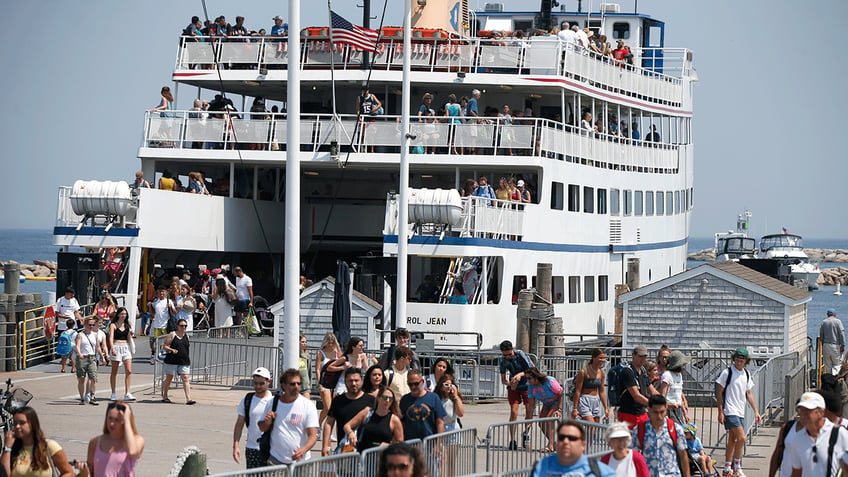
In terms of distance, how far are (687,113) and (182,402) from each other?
26187mm

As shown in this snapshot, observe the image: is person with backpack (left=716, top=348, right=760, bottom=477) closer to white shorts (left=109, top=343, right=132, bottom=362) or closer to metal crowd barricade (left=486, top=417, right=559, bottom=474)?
metal crowd barricade (left=486, top=417, right=559, bottom=474)

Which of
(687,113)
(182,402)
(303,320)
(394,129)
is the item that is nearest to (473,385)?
(303,320)

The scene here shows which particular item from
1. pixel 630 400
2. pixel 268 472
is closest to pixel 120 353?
pixel 630 400

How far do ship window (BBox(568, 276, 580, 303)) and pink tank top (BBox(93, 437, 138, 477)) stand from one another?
23281 mm

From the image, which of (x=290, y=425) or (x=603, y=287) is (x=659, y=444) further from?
(x=603, y=287)

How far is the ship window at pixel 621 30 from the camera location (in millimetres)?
44969

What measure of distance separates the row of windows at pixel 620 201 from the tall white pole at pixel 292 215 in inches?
587

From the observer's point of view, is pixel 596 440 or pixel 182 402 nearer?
pixel 596 440

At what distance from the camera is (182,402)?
21781mm

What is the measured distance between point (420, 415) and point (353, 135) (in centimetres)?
1816

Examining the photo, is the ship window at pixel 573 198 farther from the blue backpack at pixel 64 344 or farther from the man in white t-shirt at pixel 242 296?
the blue backpack at pixel 64 344

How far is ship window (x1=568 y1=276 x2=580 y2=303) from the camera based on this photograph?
33.1 m

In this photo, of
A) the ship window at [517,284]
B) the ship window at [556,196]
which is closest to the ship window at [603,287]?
the ship window at [556,196]

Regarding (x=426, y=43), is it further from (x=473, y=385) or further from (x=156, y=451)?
(x=156, y=451)
